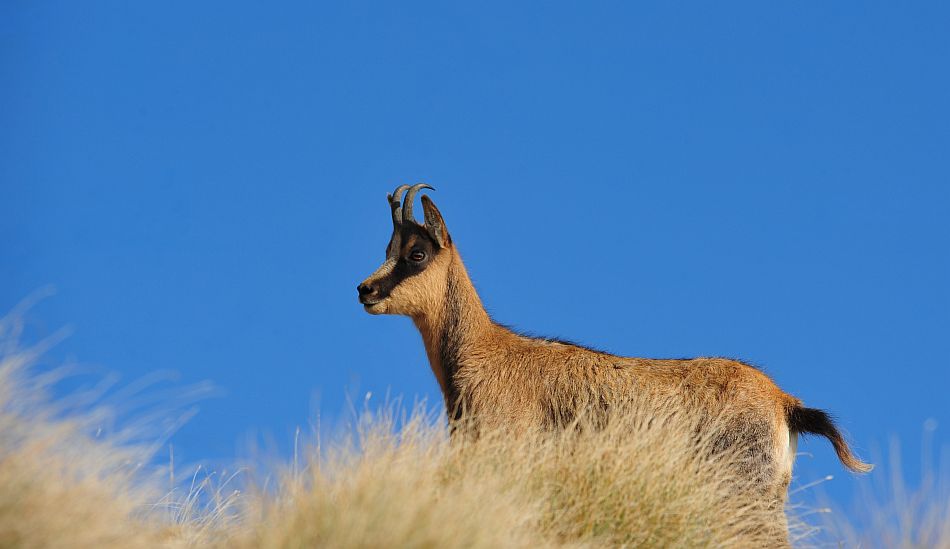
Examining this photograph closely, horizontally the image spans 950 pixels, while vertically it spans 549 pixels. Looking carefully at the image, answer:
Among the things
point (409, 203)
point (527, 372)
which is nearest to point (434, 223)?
point (409, 203)

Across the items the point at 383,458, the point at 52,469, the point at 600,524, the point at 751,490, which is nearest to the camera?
the point at 52,469

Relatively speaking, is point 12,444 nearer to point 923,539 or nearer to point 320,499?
point 320,499

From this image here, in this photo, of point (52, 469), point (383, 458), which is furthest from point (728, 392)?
point (52, 469)

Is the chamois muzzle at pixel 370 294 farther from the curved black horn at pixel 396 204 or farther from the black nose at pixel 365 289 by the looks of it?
the curved black horn at pixel 396 204

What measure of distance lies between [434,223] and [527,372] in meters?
1.89

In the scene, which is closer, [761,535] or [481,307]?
[761,535]

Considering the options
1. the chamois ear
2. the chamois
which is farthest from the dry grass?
the chamois ear

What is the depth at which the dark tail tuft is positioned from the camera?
1009cm

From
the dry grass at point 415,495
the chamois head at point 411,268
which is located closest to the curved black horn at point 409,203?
the chamois head at point 411,268

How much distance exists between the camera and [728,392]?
10.3 m

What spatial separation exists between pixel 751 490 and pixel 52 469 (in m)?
5.69

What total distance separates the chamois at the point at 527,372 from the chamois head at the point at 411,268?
0.01m

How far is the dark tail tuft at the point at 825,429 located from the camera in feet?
33.1

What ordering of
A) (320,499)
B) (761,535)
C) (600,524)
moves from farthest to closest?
(761,535) < (600,524) < (320,499)
